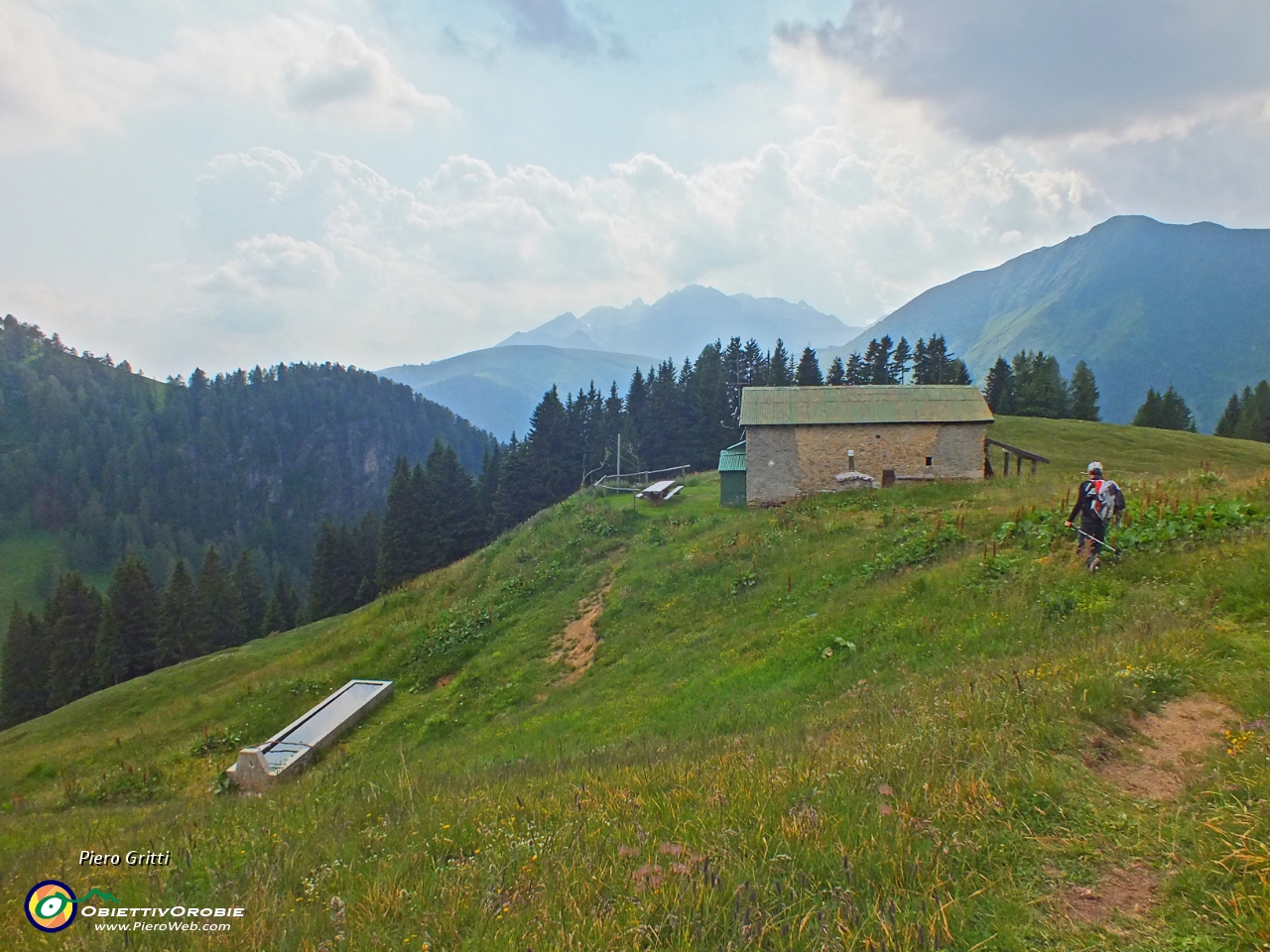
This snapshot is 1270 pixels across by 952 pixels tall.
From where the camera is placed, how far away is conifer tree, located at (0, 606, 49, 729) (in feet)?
169

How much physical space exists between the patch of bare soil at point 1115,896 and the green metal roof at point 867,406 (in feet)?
90.3

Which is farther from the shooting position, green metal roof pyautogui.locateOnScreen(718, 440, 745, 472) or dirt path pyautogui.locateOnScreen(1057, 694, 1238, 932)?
green metal roof pyautogui.locateOnScreen(718, 440, 745, 472)

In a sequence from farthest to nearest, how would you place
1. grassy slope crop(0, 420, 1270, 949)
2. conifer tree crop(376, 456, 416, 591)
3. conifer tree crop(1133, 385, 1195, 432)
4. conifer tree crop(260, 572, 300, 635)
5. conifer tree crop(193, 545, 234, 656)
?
conifer tree crop(1133, 385, 1195, 432), conifer tree crop(260, 572, 300, 635), conifer tree crop(376, 456, 416, 591), conifer tree crop(193, 545, 234, 656), grassy slope crop(0, 420, 1270, 949)

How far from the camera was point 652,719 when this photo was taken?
1166 cm

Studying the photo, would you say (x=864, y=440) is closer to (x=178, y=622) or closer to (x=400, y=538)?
(x=400, y=538)

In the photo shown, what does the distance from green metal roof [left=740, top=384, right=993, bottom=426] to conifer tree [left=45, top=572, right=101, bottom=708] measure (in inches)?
2261

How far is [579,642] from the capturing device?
1928cm

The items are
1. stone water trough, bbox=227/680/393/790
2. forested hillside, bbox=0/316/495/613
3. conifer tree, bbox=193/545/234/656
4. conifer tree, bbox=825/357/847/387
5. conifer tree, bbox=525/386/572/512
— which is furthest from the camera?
forested hillside, bbox=0/316/495/613

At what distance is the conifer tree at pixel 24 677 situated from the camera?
5144 cm

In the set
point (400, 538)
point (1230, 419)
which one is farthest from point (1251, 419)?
point (400, 538)

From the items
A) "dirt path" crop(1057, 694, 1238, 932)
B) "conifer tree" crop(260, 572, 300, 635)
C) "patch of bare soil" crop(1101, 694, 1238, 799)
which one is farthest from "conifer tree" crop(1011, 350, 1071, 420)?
"conifer tree" crop(260, 572, 300, 635)

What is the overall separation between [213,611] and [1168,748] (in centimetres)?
7106

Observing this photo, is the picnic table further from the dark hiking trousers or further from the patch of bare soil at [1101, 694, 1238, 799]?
the patch of bare soil at [1101, 694, 1238, 799]

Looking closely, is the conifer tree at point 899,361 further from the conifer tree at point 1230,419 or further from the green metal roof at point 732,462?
the green metal roof at point 732,462
